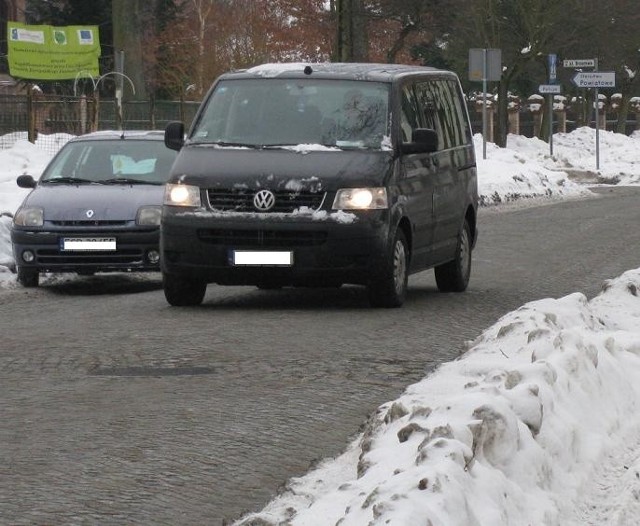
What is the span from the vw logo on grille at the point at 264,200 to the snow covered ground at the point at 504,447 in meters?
3.62

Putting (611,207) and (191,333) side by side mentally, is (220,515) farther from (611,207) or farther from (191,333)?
(611,207)

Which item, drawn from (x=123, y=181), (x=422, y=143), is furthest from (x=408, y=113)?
(x=123, y=181)

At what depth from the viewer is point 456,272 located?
15453mm

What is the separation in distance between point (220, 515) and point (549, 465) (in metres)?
1.10

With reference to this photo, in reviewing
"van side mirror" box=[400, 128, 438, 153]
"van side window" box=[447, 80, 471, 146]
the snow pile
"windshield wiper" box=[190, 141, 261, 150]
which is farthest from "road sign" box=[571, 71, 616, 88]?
the snow pile

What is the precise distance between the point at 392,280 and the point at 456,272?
204 cm

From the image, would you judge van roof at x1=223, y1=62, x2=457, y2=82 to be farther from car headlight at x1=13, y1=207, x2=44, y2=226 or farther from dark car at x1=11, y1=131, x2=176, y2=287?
car headlight at x1=13, y1=207, x2=44, y2=226

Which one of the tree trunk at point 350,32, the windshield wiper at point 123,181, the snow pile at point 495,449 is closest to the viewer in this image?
the snow pile at point 495,449

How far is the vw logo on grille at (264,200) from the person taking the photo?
13242 millimetres

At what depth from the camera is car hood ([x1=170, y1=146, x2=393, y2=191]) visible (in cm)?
1327

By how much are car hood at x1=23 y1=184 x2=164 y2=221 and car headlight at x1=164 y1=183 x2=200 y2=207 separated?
2455 millimetres

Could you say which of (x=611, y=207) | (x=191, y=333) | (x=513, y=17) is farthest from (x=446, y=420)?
(x=513, y=17)

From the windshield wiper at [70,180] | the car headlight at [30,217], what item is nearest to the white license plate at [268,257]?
the car headlight at [30,217]

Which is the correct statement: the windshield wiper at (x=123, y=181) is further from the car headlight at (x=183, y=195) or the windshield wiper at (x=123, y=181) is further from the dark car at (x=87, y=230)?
the car headlight at (x=183, y=195)
